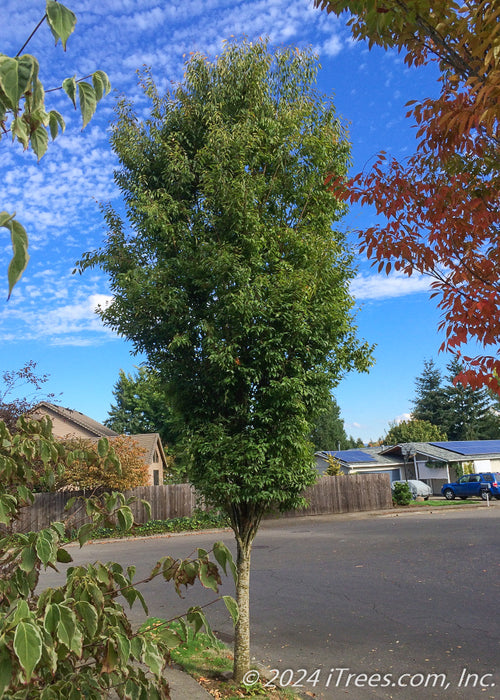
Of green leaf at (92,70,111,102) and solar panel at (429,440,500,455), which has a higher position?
green leaf at (92,70,111,102)

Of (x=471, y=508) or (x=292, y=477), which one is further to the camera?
(x=471, y=508)

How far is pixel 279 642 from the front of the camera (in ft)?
23.8

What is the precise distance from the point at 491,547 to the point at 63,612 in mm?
15628

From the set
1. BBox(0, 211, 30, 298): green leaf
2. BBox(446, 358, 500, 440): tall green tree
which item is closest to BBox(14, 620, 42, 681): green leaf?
BBox(0, 211, 30, 298): green leaf

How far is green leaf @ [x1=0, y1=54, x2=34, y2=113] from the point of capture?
4.00 ft

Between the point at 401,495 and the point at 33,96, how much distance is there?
31722 mm

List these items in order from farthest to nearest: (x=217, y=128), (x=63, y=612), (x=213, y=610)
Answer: (x=213, y=610) → (x=217, y=128) → (x=63, y=612)

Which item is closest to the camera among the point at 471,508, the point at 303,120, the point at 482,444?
the point at 303,120

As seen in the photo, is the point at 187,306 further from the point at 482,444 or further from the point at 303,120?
the point at 482,444

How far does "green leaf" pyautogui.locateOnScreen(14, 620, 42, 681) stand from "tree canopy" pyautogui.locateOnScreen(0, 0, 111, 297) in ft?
3.20

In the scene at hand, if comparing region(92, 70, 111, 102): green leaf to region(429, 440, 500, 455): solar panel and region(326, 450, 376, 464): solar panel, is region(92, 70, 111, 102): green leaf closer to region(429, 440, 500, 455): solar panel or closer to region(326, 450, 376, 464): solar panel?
region(326, 450, 376, 464): solar panel

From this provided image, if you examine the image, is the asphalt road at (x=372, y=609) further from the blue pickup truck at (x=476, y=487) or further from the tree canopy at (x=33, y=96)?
the blue pickup truck at (x=476, y=487)

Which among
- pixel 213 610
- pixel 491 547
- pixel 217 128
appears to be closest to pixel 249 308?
pixel 217 128

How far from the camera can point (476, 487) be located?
3331 cm
